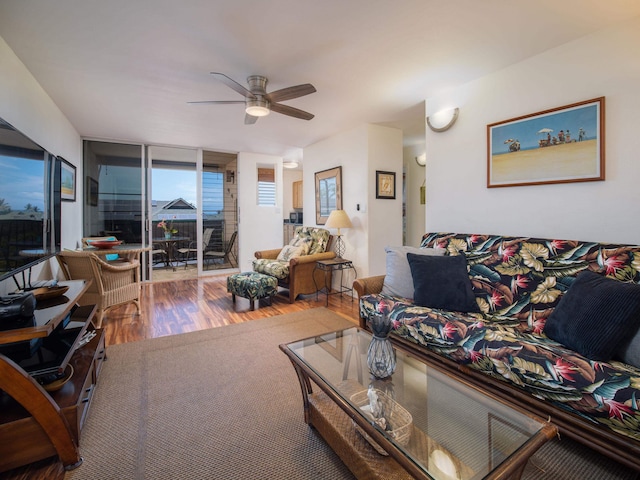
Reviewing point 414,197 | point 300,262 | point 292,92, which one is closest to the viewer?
point 292,92

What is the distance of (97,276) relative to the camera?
282 centimetres

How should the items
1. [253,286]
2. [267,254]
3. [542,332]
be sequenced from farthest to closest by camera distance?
[267,254]
[253,286]
[542,332]

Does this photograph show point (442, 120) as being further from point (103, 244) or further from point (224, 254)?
point (224, 254)

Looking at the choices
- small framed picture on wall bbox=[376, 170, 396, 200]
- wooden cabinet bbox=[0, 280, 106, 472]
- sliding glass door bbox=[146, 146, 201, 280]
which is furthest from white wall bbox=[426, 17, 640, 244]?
sliding glass door bbox=[146, 146, 201, 280]

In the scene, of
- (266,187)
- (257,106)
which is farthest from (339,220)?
(266,187)

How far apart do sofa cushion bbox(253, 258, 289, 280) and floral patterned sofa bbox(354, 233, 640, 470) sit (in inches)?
62.2

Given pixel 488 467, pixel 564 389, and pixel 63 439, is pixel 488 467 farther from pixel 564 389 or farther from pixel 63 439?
pixel 63 439

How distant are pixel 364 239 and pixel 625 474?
2.98 m

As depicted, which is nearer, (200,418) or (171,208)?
(200,418)

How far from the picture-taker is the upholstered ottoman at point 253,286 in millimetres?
3551

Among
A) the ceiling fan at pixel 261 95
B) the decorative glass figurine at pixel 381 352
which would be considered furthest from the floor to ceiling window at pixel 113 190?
the decorative glass figurine at pixel 381 352

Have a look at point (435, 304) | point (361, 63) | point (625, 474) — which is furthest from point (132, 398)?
point (361, 63)

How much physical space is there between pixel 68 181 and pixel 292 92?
3104 mm

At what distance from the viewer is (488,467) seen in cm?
95
